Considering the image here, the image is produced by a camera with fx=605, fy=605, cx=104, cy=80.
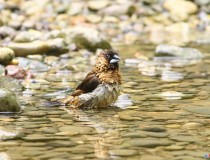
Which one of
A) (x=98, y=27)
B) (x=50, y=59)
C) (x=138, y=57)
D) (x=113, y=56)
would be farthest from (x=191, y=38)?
(x=113, y=56)

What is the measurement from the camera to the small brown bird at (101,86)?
6.52m

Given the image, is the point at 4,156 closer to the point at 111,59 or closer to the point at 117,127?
the point at 117,127

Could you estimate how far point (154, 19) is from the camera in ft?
77.4

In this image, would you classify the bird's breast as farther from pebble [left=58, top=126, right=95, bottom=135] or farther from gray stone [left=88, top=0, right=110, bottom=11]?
gray stone [left=88, top=0, right=110, bottom=11]

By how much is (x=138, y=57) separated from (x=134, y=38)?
21.1 ft

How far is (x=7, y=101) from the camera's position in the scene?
19.7ft

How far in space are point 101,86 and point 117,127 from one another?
0.99 meters

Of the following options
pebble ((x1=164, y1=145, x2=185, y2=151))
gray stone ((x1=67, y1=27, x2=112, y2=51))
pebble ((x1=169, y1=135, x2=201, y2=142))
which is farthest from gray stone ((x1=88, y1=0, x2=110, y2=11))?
pebble ((x1=164, y1=145, x2=185, y2=151))

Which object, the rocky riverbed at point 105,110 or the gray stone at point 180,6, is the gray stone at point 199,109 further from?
the gray stone at point 180,6

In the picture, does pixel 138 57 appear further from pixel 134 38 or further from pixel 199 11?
pixel 199 11

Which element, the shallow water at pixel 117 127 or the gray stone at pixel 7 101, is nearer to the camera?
the shallow water at pixel 117 127

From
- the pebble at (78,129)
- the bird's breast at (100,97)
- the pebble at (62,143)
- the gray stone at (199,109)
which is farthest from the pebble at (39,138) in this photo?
the gray stone at (199,109)

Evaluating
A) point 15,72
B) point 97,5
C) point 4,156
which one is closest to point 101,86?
point 4,156

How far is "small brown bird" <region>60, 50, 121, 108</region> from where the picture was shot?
652cm
